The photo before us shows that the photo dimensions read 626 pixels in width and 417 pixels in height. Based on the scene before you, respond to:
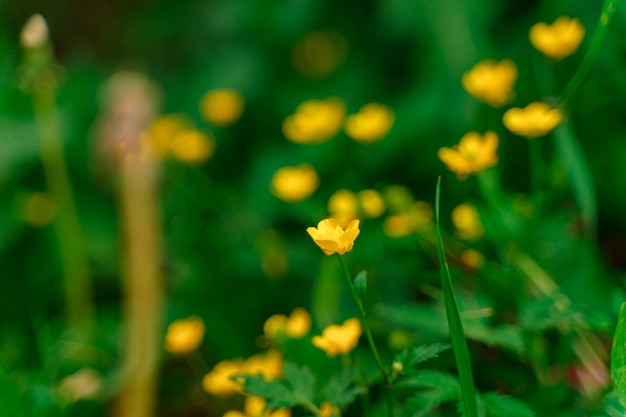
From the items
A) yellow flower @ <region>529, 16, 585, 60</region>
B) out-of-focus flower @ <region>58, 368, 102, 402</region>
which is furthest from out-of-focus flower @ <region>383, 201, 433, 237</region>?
out-of-focus flower @ <region>58, 368, 102, 402</region>

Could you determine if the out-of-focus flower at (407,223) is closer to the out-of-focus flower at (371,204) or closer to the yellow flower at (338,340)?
the out-of-focus flower at (371,204)

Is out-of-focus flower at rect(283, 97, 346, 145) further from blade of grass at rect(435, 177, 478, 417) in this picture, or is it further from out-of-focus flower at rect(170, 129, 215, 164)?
blade of grass at rect(435, 177, 478, 417)

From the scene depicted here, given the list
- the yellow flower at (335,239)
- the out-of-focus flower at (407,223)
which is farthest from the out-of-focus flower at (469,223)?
the yellow flower at (335,239)

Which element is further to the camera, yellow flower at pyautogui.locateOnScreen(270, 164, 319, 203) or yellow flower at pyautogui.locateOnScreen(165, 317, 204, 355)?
yellow flower at pyautogui.locateOnScreen(270, 164, 319, 203)

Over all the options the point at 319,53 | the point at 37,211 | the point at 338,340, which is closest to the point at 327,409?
the point at 338,340

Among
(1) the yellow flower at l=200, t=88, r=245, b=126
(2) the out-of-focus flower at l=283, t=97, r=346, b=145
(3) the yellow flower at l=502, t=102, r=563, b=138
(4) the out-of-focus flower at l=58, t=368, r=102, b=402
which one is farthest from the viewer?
(1) the yellow flower at l=200, t=88, r=245, b=126
